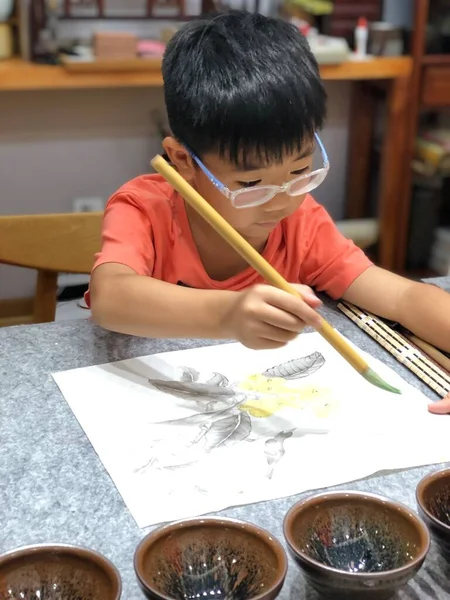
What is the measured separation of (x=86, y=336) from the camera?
3.02 ft

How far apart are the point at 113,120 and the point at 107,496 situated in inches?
68.9

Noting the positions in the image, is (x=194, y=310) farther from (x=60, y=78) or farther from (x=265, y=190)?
(x=60, y=78)

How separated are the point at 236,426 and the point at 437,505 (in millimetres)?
236

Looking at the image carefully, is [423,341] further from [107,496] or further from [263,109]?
[107,496]

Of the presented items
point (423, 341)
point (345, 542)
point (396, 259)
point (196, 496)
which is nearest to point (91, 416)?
point (196, 496)

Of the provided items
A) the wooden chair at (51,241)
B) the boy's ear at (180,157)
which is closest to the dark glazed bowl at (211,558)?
the boy's ear at (180,157)

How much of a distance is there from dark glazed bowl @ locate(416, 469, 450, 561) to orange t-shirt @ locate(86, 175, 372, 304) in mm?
484

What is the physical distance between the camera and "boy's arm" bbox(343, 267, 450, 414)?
2.99ft

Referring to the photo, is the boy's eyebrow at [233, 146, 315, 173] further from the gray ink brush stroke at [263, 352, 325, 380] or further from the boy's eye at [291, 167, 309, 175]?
the gray ink brush stroke at [263, 352, 325, 380]

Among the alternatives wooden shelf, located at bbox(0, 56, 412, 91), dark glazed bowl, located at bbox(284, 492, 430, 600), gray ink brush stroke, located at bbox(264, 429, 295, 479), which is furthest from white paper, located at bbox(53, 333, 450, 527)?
wooden shelf, located at bbox(0, 56, 412, 91)

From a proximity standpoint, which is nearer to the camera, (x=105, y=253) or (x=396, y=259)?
(x=105, y=253)

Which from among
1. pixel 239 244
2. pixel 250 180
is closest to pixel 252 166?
pixel 250 180

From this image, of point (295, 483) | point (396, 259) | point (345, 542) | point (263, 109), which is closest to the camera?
point (345, 542)

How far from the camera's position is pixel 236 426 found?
0.73 m
